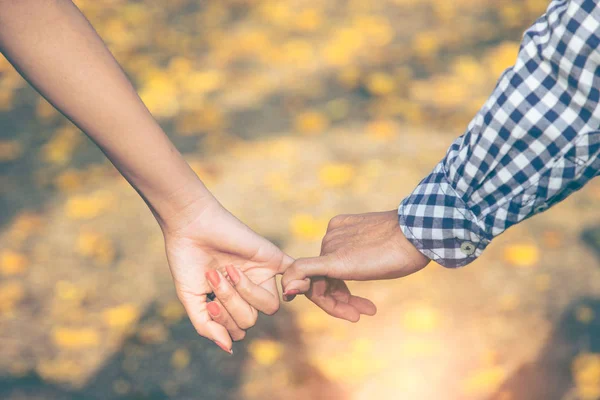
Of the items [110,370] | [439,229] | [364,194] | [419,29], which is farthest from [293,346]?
[419,29]

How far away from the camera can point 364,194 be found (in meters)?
3.59

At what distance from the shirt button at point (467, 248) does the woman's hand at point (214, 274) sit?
0.63 metres

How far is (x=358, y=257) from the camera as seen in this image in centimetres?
187

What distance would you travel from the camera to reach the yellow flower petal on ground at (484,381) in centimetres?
264

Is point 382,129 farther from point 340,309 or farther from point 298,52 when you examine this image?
point 340,309

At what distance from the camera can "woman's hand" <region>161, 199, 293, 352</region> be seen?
193cm

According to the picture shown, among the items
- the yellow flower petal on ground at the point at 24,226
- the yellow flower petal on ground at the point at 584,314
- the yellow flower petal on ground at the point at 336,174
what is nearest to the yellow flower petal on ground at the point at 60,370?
the yellow flower petal on ground at the point at 24,226

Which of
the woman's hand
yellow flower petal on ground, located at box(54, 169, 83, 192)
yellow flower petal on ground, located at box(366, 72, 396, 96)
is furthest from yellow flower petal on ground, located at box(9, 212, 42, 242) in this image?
yellow flower petal on ground, located at box(366, 72, 396, 96)

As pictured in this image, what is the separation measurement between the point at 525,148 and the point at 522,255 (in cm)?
180

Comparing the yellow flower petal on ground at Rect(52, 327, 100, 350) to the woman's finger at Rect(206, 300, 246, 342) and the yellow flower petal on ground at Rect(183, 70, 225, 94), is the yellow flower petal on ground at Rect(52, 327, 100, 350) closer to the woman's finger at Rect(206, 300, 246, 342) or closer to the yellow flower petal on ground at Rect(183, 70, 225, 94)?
the woman's finger at Rect(206, 300, 246, 342)

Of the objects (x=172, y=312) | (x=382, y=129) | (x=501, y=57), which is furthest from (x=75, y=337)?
(x=501, y=57)

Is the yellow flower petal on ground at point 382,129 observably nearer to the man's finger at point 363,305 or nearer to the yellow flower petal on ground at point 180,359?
the yellow flower petal on ground at point 180,359

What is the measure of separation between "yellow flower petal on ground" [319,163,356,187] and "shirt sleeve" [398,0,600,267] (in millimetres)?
1914

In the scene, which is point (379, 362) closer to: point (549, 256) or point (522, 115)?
point (549, 256)
